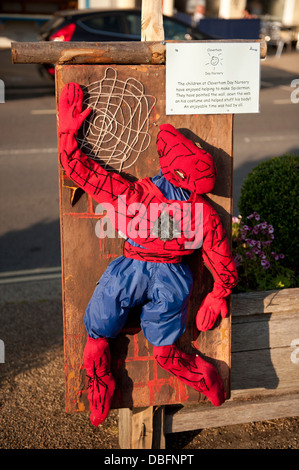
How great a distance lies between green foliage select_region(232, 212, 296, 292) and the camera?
3719mm

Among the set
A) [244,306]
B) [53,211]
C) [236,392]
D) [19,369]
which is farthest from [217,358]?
[53,211]

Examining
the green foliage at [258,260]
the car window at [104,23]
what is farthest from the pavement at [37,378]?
the car window at [104,23]

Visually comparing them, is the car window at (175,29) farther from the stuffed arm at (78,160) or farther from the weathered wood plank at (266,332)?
the stuffed arm at (78,160)

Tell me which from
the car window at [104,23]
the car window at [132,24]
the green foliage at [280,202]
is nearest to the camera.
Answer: the green foliage at [280,202]

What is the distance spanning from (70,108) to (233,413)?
2.10 m

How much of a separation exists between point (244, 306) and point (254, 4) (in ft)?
81.6

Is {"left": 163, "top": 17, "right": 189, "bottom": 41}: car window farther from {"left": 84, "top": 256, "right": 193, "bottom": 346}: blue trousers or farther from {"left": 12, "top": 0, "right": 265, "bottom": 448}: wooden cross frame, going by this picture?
{"left": 84, "top": 256, "right": 193, "bottom": 346}: blue trousers

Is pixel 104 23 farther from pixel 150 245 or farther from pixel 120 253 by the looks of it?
pixel 150 245

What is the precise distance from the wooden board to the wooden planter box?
40 cm

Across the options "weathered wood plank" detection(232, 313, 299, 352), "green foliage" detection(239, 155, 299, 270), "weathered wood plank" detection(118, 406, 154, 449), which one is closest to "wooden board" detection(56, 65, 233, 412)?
"weathered wood plank" detection(118, 406, 154, 449)

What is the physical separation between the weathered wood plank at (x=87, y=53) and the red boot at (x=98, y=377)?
1302 millimetres

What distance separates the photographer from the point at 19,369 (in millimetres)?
4180

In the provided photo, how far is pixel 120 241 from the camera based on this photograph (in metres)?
2.81

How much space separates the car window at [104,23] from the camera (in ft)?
40.8
